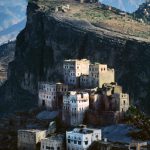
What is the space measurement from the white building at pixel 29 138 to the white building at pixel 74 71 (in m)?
13.2

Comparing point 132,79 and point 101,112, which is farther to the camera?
point 132,79

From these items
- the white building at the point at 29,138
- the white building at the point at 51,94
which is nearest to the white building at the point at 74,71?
the white building at the point at 51,94

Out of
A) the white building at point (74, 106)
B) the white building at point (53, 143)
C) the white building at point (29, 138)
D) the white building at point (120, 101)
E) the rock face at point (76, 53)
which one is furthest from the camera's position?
the rock face at point (76, 53)

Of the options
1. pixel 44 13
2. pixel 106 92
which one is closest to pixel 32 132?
pixel 106 92

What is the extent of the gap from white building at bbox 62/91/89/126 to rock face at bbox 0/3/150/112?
179 feet

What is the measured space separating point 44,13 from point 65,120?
88629mm

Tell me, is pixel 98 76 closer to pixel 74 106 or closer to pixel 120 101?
pixel 120 101

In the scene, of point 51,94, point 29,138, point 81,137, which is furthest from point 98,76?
point 81,137

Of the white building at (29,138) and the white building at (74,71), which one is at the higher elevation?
the white building at (74,71)

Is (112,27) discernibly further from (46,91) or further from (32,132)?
(32,132)

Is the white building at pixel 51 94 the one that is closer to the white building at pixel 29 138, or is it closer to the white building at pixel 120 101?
the white building at pixel 120 101

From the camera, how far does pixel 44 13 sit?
19975cm

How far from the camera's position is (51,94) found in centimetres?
12100

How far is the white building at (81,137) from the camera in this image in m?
103
